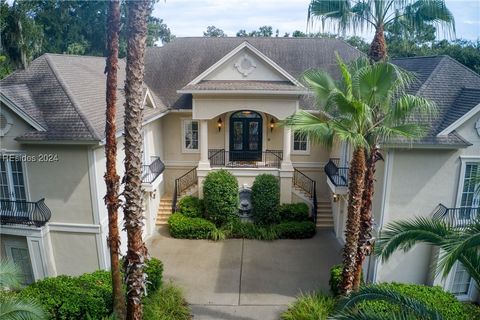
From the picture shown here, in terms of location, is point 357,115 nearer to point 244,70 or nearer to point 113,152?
point 113,152

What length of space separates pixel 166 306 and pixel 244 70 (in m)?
11.3

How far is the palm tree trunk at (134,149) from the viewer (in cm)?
755

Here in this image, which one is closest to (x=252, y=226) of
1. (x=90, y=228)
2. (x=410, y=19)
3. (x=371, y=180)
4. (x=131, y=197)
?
(x=90, y=228)

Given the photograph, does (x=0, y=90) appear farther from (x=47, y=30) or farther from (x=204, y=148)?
(x=47, y=30)

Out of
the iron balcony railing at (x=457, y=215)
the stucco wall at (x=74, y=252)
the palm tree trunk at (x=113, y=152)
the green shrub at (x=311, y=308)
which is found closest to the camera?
the palm tree trunk at (x=113, y=152)

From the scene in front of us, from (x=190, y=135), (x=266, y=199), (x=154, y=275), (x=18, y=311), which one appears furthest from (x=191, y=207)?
(x=18, y=311)

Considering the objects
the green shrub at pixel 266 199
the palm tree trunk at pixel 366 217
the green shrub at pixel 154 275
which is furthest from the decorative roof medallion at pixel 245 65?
the green shrub at pixel 154 275

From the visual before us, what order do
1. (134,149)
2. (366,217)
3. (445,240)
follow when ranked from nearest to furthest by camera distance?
1. (445,240)
2. (134,149)
3. (366,217)

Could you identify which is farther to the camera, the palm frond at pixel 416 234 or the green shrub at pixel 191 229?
the green shrub at pixel 191 229

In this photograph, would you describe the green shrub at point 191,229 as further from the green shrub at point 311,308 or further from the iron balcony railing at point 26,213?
the green shrub at point 311,308

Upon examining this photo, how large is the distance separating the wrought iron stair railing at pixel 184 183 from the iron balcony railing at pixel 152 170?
123 cm

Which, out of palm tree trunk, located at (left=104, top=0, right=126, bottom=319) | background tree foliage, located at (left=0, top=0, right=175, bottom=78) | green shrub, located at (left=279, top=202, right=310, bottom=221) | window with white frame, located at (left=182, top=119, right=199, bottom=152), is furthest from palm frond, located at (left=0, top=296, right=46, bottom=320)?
background tree foliage, located at (left=0, top=0, right=175, bottom=78)

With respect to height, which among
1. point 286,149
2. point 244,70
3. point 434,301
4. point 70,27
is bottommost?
point 434,301

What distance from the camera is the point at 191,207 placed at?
17.9m
